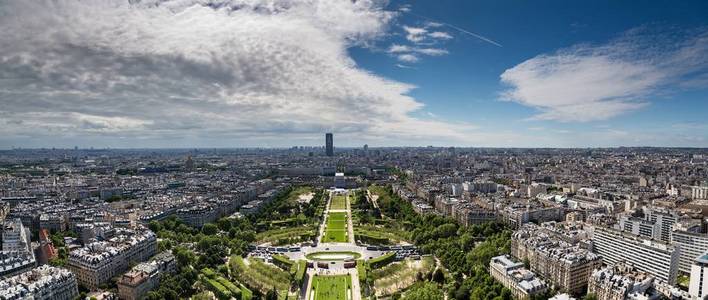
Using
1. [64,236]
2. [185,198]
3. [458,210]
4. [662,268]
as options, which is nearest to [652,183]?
[458,210]

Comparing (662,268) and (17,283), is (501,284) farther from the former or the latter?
(17,283)

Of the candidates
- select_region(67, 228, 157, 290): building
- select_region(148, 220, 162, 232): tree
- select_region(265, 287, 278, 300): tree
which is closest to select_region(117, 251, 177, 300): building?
select_region(67, 228, 157, 290): building

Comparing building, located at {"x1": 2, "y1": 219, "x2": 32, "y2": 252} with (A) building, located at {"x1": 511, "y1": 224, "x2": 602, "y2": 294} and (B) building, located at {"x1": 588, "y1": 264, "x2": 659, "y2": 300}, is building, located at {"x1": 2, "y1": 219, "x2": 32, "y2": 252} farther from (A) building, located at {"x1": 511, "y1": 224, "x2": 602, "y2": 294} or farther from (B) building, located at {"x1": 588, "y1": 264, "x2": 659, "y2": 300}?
(B) building, located at {"x1": 588, "y1": 264, "x2": 659, "y2": 300}

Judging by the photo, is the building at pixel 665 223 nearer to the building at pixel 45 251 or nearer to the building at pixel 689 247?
the building at pixel 689 247

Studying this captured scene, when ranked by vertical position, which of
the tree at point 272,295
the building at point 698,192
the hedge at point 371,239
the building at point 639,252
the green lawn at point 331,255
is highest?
the building at point 698,192

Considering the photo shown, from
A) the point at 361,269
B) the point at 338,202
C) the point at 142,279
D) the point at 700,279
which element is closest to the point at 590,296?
the point at 700,279

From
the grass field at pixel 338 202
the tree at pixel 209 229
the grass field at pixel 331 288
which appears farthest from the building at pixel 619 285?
the grass field at pixel 338 202
